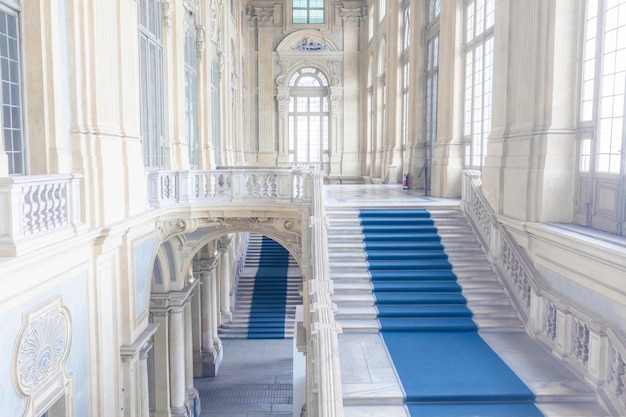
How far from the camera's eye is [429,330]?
8.07 m

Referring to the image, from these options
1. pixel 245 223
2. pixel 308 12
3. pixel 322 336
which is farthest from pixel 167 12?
pixel 308 12

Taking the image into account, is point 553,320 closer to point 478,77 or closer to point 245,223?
point 478,77

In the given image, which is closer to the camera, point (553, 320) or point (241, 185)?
point (553, 320)

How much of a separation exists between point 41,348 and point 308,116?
2393cm

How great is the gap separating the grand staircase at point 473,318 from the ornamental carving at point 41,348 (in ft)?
11.2

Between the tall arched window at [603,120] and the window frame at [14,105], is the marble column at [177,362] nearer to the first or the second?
the window frame at [14,105]

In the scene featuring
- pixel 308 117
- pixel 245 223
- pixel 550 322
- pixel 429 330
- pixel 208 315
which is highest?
pixel 308 117

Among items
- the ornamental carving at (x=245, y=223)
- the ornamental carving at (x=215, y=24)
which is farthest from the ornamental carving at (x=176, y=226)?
the ornamental carving at (x=215, y=24)

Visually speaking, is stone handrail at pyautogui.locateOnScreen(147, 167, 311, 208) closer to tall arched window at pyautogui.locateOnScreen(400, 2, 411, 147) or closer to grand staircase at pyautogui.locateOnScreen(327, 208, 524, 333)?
grand staircase at pyautogui.locateOnScreen(327, 208, 524, 333)

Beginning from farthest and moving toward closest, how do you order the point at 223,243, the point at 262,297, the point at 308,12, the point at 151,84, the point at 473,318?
the point at 308,12, the point at 262,297, the point at 223,243, the point at 151,84, the point at 473,318

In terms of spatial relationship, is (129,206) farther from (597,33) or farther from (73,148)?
(597,33)

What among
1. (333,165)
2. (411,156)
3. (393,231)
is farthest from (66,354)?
(333,165)

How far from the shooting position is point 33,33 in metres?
6.68

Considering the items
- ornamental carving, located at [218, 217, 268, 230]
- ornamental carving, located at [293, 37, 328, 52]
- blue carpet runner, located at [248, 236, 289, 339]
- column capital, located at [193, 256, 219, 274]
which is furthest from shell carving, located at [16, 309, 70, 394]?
ornamental carving, located at [293, 37, 328, 52]
